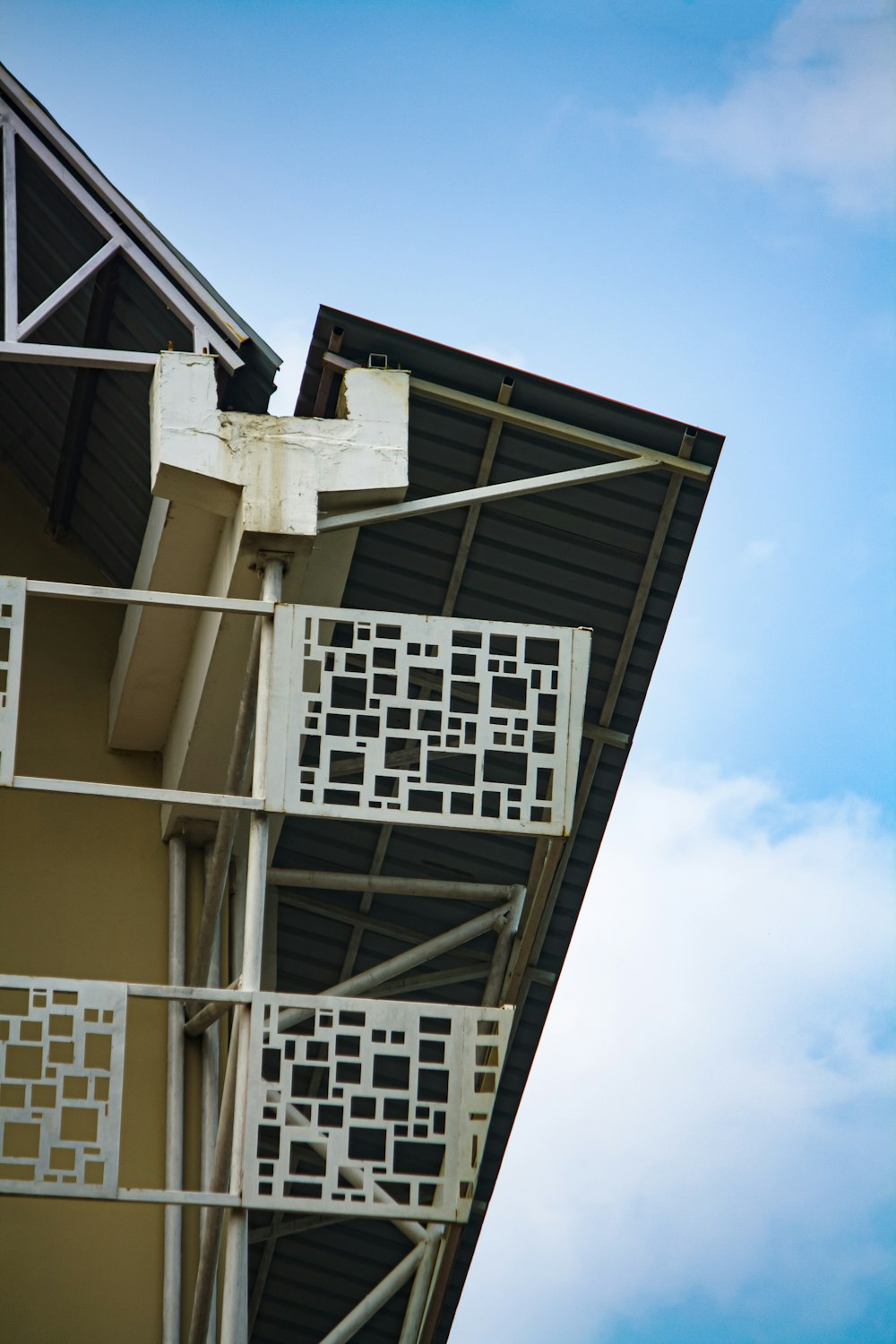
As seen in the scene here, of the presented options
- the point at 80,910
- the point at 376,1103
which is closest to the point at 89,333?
the point at 80,910

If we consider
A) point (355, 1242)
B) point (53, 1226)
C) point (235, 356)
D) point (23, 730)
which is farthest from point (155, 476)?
point (355, 1242)

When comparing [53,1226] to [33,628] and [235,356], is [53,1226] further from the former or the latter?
[235,356]

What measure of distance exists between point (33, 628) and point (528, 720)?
227 inches

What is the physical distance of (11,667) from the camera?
37.3ft

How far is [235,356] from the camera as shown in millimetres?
13008

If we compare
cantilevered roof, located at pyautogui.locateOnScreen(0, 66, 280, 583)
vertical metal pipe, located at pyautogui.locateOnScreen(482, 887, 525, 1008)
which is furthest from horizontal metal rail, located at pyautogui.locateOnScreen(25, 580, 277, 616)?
vertical metal pipe, located at pyautogui.locateOnScreen(482, 887, 525, 1008)

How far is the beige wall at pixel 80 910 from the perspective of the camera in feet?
42.5

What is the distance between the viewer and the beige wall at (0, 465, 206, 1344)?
42.5 ft

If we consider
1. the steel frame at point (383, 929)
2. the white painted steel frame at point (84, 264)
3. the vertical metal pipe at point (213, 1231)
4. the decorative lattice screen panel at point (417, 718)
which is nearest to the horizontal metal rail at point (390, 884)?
the steel frame at point (383, 929)

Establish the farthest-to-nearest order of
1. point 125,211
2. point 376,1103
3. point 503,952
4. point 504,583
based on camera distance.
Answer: point 503,952, point 504,583, point 125,211, point 376,1103

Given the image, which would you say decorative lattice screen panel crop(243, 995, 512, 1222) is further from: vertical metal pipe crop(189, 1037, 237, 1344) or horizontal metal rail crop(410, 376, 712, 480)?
horizontal metal rail crop(410, 376, 712, 480)

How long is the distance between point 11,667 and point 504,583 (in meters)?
4.59

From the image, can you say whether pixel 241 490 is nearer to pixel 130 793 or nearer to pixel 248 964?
pixel 130 793

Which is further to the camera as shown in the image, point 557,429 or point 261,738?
point 557,429
